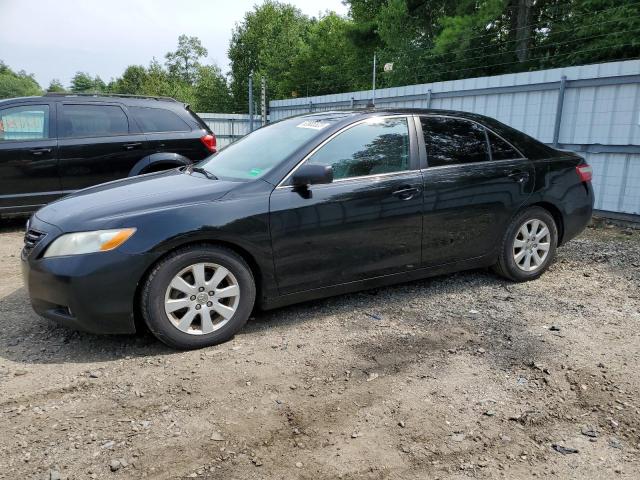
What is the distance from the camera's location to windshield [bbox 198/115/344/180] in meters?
3.78

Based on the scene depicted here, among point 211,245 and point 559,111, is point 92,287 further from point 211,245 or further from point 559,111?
point 559,111

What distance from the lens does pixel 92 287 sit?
10.1 ft

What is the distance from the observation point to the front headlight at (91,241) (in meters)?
3.10

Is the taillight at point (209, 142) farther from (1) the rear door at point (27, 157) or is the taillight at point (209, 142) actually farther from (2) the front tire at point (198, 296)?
(2) the front tire at point (198, 296)

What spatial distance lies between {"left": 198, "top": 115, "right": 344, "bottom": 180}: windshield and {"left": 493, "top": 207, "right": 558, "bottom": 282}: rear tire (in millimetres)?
1948

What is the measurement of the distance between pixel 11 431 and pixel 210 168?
2.38m

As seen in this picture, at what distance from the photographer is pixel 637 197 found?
716 centimetres

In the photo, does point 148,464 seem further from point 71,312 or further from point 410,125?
point 410,125

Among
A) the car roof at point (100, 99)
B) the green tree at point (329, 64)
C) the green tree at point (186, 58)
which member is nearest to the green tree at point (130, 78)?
the green tree at point (186, 58)

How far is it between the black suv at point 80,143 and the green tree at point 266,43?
3647cm

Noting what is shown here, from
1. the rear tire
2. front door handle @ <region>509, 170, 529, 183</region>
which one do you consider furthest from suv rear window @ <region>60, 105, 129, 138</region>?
the rear tire

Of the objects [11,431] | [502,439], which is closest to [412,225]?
[502,439]

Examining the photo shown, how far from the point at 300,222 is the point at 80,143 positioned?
4.62 metres

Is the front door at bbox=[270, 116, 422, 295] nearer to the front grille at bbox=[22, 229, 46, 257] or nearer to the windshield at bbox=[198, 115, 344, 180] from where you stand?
the windshield at bbox=[198, 115, 344, 180]
